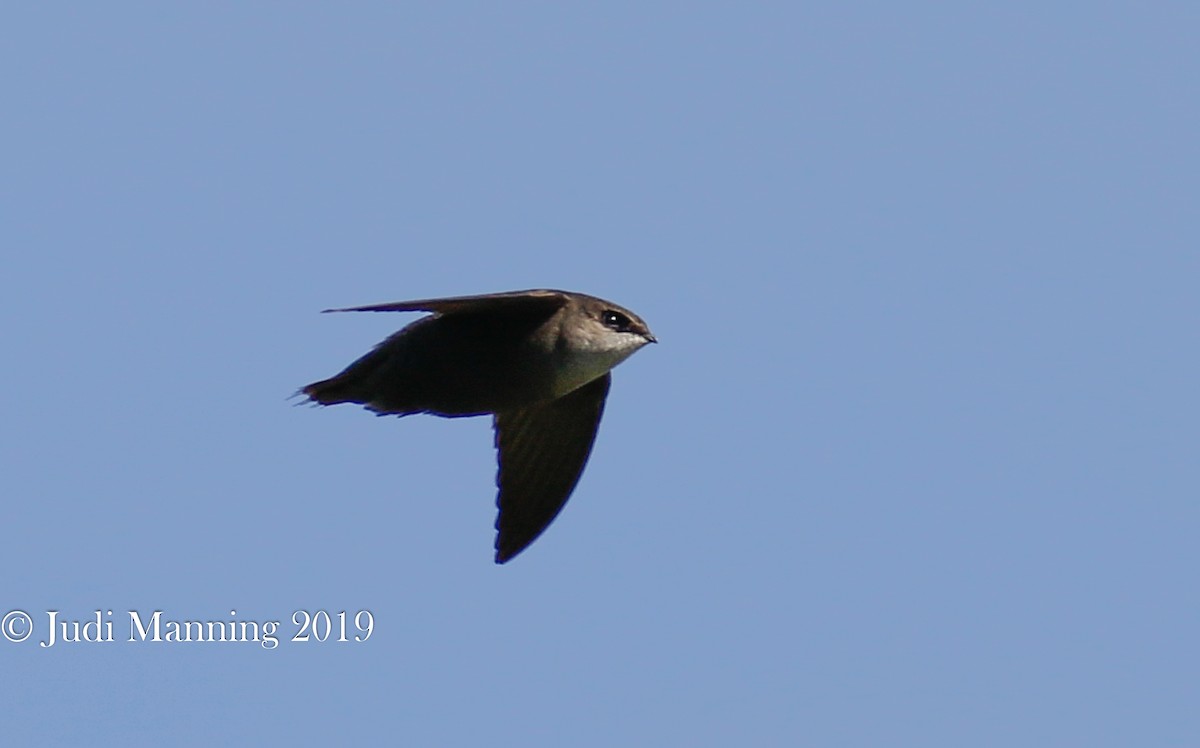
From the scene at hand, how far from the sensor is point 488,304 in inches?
332

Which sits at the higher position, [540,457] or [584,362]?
[584,362]

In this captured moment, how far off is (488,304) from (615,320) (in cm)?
72

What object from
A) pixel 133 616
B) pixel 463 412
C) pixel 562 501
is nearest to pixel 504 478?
pixel 562 501

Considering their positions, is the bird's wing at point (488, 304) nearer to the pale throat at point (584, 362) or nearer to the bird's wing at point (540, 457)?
the pale throat at point (584, 362)

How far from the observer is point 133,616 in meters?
9.77

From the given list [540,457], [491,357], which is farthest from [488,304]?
[540,457]

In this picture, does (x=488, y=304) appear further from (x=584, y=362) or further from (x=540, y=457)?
(x=540, y=457)

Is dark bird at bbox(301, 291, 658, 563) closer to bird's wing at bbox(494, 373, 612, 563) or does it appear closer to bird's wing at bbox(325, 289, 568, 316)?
bird's wing at bbox(325, 289, 568, 316)

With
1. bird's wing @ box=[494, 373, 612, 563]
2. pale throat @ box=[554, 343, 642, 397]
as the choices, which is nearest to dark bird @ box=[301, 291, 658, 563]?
pale throat @ box=[554, 343, 642, 397]

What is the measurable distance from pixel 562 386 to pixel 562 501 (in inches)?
44.0

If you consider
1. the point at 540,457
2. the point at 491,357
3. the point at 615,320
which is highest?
the point at 615,320

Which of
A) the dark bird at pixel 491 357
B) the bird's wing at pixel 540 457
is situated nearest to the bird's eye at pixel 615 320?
the dark bird at pixel 491 357

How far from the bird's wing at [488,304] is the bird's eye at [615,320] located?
8.3 inches

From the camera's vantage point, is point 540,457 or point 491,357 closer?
point 491,357
